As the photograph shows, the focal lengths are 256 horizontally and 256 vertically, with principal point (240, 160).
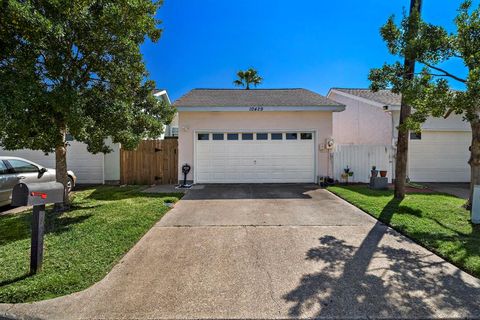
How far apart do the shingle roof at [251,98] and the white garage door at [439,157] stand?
4454 millimetres

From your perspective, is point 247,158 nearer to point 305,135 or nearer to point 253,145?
point 253,145

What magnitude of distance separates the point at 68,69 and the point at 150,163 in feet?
19.7

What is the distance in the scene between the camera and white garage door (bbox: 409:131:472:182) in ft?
37.3

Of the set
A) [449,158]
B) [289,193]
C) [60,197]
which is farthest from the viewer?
[449,158]

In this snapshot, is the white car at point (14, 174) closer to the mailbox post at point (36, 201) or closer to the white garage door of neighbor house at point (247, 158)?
the mailbox post at point (36, 201)

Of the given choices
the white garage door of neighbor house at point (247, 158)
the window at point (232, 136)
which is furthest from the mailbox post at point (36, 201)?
the window at point (232, 136)

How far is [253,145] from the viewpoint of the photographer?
10.8 m

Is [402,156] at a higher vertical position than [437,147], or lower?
lower

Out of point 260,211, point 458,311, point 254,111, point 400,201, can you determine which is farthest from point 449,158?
point 458,311

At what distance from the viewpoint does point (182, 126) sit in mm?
10773

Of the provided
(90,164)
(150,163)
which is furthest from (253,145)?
(90,164)

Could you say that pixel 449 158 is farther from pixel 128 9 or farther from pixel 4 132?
pixel 4 132

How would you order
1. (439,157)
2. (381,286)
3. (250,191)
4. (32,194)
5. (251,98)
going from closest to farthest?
(381,286)
(32,194)
(250,191)
(439,157)
(251,98)

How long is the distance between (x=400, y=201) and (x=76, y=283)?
7.59 metres
